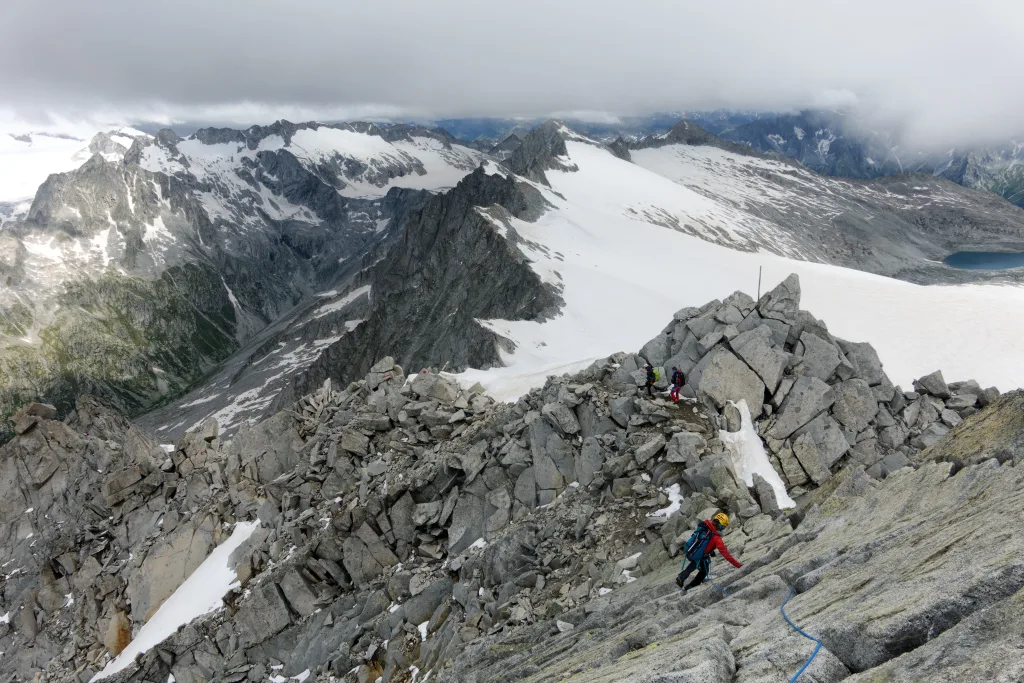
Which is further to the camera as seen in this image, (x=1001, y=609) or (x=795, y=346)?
(x=795, y=346)

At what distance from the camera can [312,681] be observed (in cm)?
2372

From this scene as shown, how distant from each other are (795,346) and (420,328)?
75127mm

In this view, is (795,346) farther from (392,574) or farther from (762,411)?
(392,574)

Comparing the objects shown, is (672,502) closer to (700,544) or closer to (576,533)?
(576,533)

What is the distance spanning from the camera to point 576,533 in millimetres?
20016

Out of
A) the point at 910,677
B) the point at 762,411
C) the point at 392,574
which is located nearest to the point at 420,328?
the point at 392,574

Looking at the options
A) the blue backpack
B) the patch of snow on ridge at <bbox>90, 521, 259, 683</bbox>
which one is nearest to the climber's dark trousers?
the blue backpack

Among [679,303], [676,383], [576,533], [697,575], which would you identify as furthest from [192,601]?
[679,303]

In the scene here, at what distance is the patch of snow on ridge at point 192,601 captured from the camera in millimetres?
29828

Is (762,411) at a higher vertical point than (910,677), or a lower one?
lower

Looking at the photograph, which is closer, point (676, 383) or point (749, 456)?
point (749, 456)

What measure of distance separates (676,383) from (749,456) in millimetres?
3985

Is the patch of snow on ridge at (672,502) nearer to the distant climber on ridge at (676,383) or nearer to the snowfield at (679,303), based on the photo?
the distant climber on ridge at (676,383)

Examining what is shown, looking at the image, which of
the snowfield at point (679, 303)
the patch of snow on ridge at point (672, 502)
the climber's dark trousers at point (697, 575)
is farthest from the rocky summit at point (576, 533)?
the snowfield at point (679, 303)
